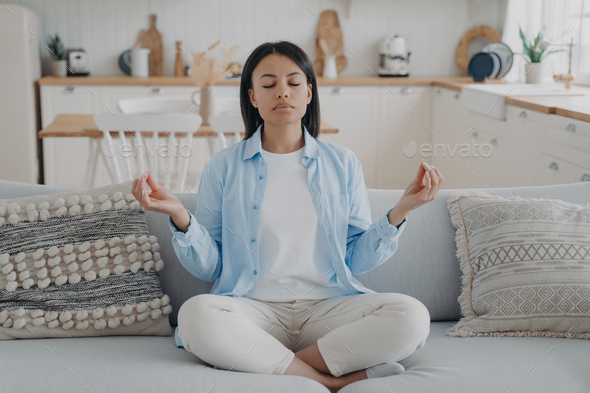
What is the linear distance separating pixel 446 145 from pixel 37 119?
2.89 metres

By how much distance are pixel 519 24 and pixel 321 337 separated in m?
3.76

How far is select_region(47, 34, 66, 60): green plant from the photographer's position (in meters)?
4.19

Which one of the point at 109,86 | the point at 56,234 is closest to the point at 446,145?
the point at 109,86

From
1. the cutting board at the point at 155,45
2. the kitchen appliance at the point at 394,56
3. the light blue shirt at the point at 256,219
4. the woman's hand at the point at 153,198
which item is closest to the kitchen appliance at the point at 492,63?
the kitchen appliance at the point at 394,56

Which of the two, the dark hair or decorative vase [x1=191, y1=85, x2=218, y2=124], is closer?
the dark hair

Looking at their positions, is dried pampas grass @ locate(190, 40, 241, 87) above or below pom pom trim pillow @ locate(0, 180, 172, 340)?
above

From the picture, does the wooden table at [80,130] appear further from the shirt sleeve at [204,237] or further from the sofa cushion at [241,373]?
the sofa cushion at [241,373]

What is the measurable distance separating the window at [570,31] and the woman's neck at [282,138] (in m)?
2.80

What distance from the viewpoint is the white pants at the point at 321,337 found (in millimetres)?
1178

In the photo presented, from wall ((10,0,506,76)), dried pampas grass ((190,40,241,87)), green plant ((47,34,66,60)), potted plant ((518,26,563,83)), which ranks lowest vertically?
dried pampas grass ((190,40,241,87))

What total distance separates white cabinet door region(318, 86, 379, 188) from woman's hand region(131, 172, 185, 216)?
303 centimetres

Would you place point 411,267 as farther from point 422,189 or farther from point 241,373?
point 241,373

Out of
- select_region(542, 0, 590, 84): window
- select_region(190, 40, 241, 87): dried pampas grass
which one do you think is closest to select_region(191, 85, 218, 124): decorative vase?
select_region(190, 40, 241, 87): dried pampas grass

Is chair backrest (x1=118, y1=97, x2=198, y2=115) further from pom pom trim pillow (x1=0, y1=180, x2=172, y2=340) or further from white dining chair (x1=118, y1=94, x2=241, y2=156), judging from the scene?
pom pom trim pillow (x1=0, y1=180, x2=172, y2=340)
